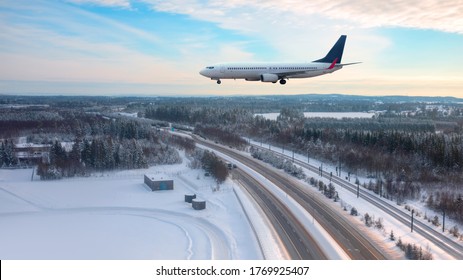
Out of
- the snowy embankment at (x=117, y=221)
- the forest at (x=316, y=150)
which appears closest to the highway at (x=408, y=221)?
the forest at (x=316, y=150)

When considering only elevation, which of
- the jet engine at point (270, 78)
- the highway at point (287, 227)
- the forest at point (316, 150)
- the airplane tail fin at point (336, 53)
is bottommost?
the highway at point (287, 227)

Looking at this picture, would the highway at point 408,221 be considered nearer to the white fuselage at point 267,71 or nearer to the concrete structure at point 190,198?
the white fuselage at point 267,71

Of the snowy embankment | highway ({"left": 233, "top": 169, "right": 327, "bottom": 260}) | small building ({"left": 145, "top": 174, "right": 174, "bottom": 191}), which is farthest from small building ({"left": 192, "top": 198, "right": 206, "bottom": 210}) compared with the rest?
small building ({"left": 145, "top": 174, "right": 174, "bottom": 191})

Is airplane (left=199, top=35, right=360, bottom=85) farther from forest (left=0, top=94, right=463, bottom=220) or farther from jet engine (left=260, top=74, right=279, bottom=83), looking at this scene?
forest (left=0, top=94, right=463, bottom=220)

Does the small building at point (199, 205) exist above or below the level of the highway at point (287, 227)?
below

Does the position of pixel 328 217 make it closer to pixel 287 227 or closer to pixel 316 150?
pixel 287 227

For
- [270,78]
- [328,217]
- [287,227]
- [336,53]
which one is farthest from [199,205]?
[336,53]
